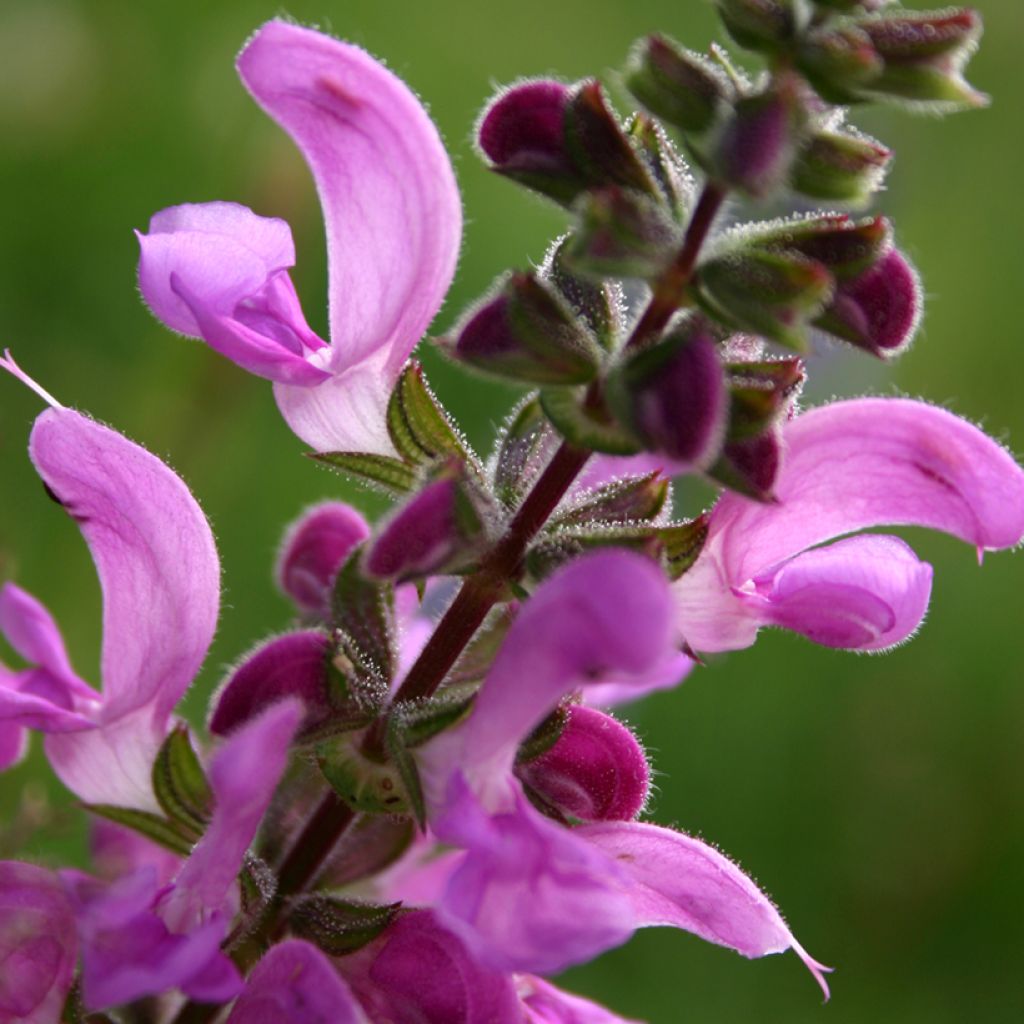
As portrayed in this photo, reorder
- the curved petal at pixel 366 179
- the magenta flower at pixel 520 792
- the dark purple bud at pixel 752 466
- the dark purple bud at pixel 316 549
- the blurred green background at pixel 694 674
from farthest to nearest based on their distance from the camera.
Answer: the blurred green background at pixel 694 674
the dark purple bud at pixel 316 549
the curved petal at pixel 366 179
the dark purple bud at pixel 752 466
the magenta flower at pixel 520 792

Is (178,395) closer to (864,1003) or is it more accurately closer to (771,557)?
(771,557)

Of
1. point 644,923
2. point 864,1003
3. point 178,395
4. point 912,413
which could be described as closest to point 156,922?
point 644,923

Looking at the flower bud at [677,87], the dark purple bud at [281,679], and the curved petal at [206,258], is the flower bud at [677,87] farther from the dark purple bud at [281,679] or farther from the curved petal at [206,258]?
the dark purple bud at [281,679]

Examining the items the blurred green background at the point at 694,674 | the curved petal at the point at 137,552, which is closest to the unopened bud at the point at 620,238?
the curved petal at the point at 137,552

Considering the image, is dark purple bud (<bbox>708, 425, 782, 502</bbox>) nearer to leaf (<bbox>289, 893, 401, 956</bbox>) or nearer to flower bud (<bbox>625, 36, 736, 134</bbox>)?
flower bud (<bbox>625, 36, 736, 134</bbox>)

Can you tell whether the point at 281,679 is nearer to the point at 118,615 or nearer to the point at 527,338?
the point at 118,615

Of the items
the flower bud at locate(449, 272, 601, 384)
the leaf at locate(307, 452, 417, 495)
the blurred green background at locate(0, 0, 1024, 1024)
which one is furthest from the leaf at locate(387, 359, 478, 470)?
the blurred green background at locate(0, 0, 1024, 1024)
